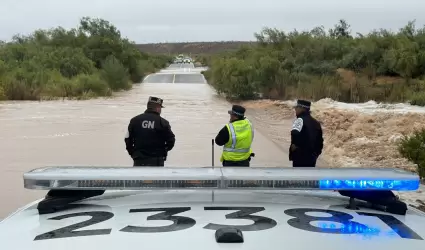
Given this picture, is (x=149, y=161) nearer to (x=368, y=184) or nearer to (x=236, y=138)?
(x=236, y=138)

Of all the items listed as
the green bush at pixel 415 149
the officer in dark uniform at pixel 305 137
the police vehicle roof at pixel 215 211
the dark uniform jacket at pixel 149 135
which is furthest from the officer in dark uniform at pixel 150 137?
the green bush at pixel 415 149

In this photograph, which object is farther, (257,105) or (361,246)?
(257,105)

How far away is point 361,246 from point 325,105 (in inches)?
829

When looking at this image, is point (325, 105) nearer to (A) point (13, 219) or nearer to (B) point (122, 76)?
(A) point (13, 219)

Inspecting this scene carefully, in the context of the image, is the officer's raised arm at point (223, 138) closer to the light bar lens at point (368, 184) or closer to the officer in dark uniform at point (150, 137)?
the officer in dark uniform at point (150, 137)

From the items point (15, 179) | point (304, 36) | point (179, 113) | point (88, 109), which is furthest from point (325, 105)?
point (304, 36)

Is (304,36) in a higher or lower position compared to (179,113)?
higher

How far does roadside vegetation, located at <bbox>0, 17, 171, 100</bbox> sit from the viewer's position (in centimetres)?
3403

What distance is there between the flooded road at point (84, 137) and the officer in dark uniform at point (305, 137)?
4.70 m

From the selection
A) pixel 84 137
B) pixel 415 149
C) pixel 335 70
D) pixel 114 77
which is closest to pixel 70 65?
pixel 114 77

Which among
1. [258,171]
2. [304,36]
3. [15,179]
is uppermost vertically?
[304,36]

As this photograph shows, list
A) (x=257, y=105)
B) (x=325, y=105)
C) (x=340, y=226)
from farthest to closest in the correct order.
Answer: (x=257, y=105) → (x=325, y=105) → (x=340, y=226)

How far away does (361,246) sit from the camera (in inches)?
78.2

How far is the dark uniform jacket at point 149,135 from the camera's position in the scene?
23.0 ft
